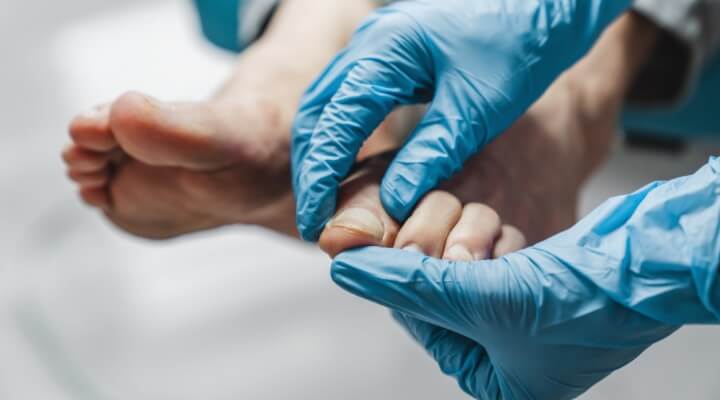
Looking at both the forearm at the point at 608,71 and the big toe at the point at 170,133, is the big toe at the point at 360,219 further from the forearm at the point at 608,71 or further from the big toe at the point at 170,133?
the forearm at the point at 608,71

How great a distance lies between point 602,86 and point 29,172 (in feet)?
2.53

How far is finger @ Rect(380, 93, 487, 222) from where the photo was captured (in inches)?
23.2

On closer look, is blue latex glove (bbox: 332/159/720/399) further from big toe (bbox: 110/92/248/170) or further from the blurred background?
the blurred background

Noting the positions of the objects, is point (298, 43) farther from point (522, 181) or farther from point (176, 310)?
point (176, 310)

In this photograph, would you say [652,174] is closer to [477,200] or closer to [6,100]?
[477,200]

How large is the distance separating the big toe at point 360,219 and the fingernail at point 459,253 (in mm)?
40

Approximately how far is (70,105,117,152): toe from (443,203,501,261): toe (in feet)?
0.97

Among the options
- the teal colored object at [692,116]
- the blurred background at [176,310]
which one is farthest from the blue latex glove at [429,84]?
the teal colored object at [692,116]

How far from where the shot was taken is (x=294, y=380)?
95 cm

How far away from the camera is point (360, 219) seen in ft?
1.81

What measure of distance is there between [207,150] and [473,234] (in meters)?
A: 0.23

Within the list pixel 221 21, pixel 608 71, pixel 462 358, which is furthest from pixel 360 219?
pixel 221 21

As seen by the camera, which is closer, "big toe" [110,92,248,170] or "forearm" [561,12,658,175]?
"big toe" [110,92,248,170]

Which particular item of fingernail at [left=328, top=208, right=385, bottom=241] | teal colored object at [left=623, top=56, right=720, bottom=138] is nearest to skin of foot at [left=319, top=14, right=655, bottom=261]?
fingernail at [left=328, top=208, right=385, bottom=241]
